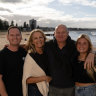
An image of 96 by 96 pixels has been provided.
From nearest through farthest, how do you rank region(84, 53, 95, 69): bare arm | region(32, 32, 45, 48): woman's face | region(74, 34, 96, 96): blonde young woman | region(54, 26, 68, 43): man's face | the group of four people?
region(84, 53, 95, 69): bare arm
region(74, 34, 96, 96): blonde young woman
the group of four people
region(32, 32, 45, 48): woman's face
region(54, 26, 68, 43): man's face

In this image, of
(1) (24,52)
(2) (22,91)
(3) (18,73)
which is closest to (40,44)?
(1) (24,52)

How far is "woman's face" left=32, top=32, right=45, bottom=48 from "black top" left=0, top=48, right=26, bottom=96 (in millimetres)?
406

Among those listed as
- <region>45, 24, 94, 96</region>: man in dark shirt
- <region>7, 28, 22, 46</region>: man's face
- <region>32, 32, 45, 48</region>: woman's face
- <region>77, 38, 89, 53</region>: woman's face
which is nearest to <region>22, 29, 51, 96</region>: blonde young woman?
<region>32, 32, 45, 48</region>: woman's face

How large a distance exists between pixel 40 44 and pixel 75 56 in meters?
0.81

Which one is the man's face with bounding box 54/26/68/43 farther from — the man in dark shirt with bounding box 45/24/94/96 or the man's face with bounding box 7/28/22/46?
the man's face with bounding box 7/28/22/46

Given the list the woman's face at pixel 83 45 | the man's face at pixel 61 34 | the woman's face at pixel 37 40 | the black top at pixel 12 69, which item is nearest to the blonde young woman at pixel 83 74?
the woman's face at pixel 83 45

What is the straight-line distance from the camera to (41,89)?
436 centimetres

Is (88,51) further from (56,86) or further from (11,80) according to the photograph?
(11,80)

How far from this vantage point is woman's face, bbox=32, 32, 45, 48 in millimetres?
4473

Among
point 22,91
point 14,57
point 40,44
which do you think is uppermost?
point 40,44

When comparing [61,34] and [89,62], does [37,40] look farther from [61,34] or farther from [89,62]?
[89,62]

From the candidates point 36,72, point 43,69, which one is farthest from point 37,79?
point 43,69

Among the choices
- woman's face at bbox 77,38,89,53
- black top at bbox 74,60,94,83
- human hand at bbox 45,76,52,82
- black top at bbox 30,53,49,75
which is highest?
woman's face at bbox 77,38,89,53

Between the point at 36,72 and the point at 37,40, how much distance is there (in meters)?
0.70
